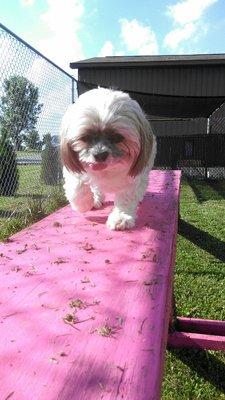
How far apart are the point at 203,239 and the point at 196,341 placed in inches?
117

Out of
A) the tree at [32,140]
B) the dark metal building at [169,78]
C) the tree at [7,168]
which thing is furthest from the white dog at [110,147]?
the dark metal building at [169,78]

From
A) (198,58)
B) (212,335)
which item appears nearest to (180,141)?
(198,58)

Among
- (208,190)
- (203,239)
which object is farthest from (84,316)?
(208,190)

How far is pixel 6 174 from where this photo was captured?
6352 millimetres

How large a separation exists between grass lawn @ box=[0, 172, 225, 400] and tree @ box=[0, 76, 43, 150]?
34.5 inches

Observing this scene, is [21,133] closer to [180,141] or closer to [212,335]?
[212,335]

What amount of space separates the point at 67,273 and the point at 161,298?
402mm

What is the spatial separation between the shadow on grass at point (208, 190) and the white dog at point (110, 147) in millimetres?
6251

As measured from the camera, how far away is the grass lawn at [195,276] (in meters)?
2.78

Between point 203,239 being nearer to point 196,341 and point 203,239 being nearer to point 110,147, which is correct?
point 196,341

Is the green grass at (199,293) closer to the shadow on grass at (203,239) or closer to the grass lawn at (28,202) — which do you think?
the shadow on grass at (203,239)

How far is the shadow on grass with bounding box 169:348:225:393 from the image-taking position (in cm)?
282

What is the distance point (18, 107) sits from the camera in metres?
5.48

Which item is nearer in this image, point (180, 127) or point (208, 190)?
point (208, 190)
